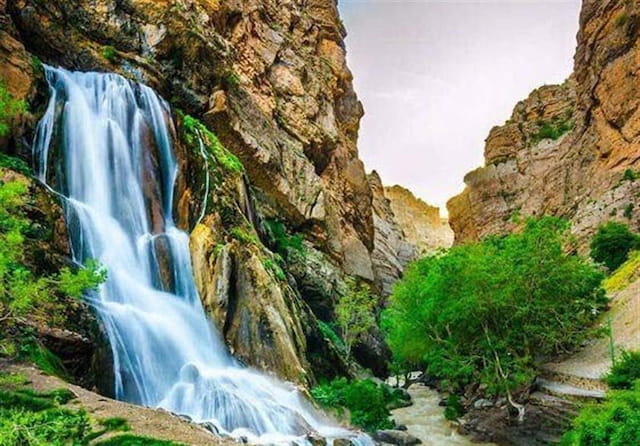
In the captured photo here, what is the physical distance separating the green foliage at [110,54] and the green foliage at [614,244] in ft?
137

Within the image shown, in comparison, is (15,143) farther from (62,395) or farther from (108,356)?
(62,395)

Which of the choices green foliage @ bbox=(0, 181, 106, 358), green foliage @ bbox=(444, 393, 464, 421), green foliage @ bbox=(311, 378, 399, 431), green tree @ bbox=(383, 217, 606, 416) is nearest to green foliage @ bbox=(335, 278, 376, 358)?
green foliage @ bbox=(444, 393, 464, 421)

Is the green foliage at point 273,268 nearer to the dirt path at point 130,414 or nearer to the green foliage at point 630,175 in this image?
the dirt path at point 130,414

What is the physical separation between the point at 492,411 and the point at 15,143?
23391 millimetres

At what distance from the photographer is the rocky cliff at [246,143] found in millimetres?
18969

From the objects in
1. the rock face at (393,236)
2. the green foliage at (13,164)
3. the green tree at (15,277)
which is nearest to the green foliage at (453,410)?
the rock face at (393,236)

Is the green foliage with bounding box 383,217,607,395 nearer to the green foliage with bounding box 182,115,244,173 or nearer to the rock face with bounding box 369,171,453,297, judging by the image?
the rock face with bounding box 369,171,453,297

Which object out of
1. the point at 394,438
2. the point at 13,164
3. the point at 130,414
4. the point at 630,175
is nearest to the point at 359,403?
the point at 394,438

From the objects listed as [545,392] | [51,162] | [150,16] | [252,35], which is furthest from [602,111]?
[51,162]

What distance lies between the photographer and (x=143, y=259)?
1764 centimetres

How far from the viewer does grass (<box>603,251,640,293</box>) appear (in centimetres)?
3509

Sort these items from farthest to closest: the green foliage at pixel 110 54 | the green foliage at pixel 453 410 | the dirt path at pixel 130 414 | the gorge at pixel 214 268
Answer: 1. the green foliage at pixel 110 54
2. the green foliage at pixel 453 410
3. the gorge at pixel 214 268
4. the dirt path at pixel 130 414

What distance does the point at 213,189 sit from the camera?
73.5ft

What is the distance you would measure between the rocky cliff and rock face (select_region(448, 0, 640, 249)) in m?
27.0
